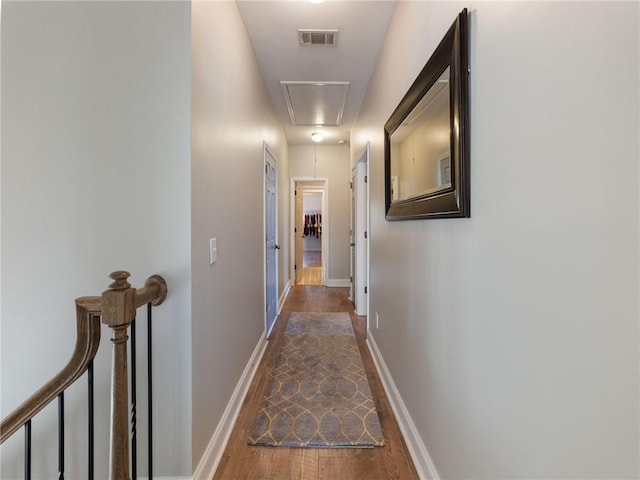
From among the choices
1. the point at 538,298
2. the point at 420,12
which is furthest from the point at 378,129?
the point at 538,298

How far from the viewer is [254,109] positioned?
259 centimetres

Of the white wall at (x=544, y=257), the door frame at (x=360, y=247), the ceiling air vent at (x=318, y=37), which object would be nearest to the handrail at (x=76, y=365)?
the white wall at (x=544, y=257)

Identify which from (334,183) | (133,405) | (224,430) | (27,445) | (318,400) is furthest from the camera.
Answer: (334,183)

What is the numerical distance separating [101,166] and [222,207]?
585 mm

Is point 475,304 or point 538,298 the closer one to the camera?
point 538,298

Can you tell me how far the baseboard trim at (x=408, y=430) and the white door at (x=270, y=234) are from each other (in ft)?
4.54

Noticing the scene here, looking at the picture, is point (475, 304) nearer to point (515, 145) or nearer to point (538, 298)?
point (538, 298)

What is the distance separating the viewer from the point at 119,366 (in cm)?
103

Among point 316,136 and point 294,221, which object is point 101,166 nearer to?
point 316,136

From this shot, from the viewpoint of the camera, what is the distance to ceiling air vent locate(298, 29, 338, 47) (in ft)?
7.45

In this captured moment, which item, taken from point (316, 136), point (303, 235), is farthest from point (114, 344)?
point (303, 235)

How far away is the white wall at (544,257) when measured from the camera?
1.71 ft

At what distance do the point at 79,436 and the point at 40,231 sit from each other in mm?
962

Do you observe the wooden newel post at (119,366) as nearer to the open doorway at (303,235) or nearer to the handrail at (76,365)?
the handrail at (76,365)
